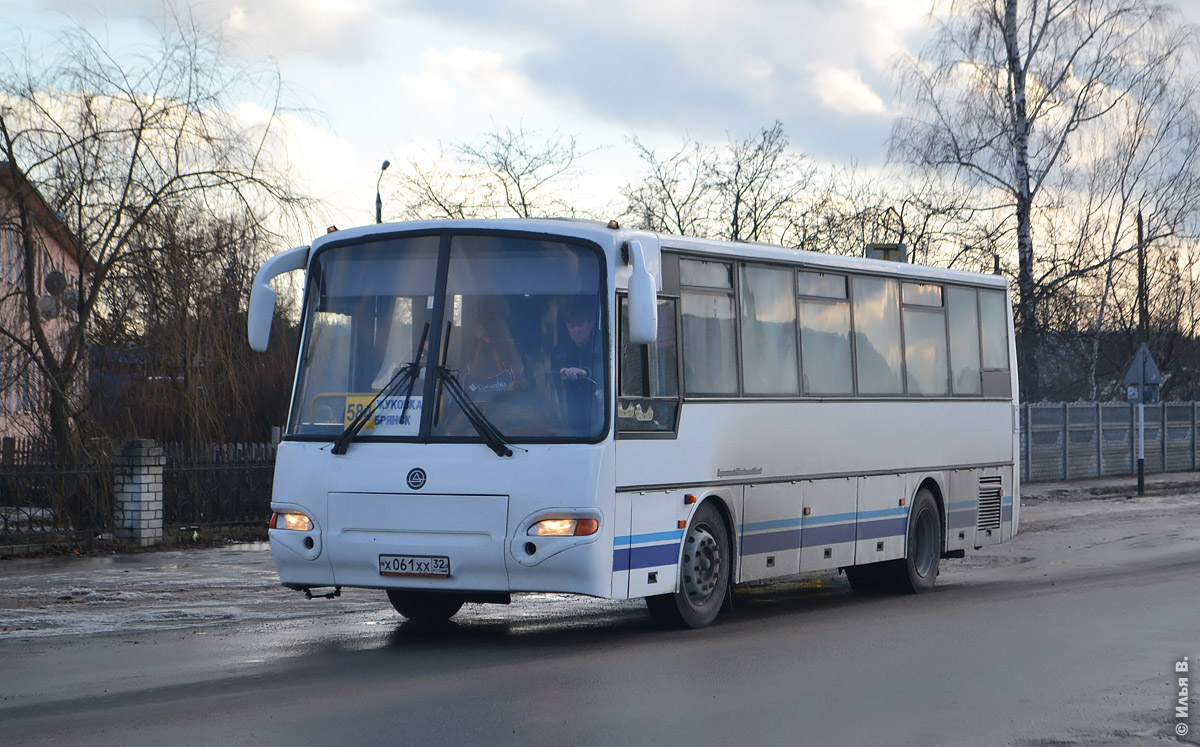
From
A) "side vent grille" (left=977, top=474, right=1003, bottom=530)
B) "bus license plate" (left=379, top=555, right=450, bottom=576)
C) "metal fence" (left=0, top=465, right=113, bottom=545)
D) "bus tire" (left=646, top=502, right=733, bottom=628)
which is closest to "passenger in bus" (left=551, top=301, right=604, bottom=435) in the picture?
"bus license plate" (left=379, top=555, right=450, bottom=576)

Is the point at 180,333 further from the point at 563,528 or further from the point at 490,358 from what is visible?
the point at 563,528

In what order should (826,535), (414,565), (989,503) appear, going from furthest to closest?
1. (989,503)
2. (826,535)
3. (414,565)

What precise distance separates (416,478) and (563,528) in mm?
1104

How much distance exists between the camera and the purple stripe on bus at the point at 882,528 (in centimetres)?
1395

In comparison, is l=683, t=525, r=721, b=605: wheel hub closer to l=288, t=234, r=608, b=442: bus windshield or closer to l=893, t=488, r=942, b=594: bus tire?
l=288, t=234, r=608, b=442: bus windshield

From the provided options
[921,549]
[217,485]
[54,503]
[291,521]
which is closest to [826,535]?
[921,549]

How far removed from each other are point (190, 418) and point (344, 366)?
34.8ft

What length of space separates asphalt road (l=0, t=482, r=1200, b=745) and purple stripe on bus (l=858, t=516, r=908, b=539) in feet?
2.13

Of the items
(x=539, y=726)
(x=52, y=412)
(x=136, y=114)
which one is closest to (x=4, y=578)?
(x=52, y=412)

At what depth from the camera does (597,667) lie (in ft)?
31.2

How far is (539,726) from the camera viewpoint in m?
7.48

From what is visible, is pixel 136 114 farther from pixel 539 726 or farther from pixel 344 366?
pixel 539 726

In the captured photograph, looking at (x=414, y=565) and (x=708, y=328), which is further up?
(x=708, y=328)

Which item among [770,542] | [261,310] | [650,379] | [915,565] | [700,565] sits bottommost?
[915,565]
